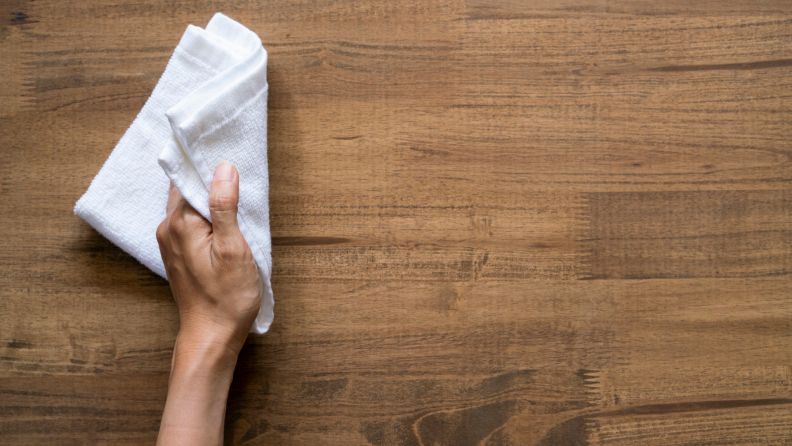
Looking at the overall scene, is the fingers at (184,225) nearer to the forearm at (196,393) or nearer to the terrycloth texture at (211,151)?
the terrycloth texture at (211,151)

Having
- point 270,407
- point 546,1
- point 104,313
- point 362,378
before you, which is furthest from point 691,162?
point 104,313

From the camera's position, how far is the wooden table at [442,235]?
1.91 feet

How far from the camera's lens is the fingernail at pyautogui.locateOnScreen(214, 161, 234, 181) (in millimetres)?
490

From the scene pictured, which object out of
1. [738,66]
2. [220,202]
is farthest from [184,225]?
[738,66]

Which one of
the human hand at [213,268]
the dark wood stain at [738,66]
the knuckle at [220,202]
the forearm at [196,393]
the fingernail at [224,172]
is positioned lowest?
the forearm at [196,393]

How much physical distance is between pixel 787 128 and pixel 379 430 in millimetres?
721

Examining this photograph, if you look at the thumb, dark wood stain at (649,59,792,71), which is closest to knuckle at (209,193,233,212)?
the thumb

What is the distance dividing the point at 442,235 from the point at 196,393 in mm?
367

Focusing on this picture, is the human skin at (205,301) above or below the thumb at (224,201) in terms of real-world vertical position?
below

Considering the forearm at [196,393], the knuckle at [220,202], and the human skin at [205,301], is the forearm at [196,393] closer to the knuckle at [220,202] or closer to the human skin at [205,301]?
the human skin at [205,301]

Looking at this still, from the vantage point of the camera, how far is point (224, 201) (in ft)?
1.58

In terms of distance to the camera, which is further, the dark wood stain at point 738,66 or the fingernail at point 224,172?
the dark wood stain at point 738,66

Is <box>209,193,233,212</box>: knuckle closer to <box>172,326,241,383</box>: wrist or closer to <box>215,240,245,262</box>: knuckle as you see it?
<box>215,240,245,262</box>: knuckle

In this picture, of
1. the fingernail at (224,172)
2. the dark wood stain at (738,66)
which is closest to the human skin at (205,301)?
the fingernail at (224,172)
